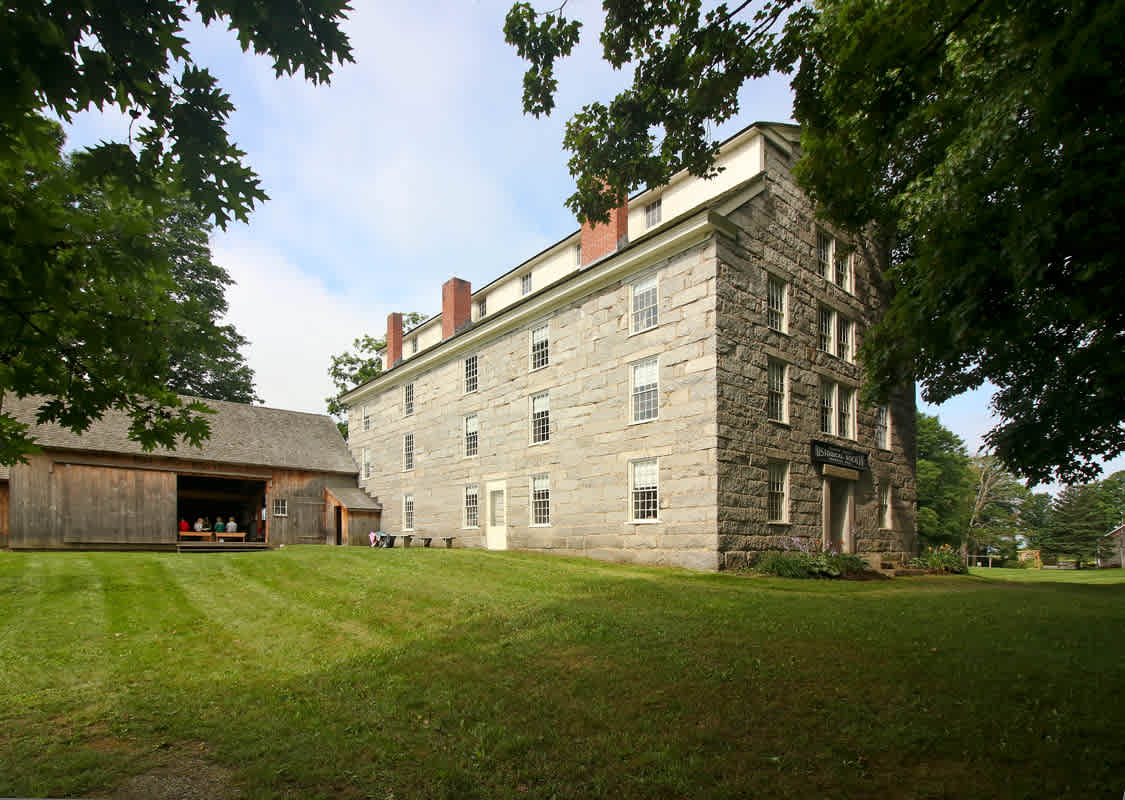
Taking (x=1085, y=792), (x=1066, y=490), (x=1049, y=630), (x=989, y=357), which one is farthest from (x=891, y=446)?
(x=1066, y=490)

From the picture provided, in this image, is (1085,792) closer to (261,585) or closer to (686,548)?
(686,548)

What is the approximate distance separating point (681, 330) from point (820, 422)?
5.82 meters

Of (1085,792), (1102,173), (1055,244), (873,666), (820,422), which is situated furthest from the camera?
(820,422)

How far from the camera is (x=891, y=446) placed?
22.2 metres

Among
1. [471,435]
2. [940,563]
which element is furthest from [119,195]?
[940,563]

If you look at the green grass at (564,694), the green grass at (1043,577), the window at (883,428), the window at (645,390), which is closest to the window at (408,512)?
the window at (645,390)

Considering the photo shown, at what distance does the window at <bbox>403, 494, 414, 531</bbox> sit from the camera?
2814 centimetres

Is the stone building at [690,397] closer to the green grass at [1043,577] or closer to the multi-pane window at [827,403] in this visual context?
the multi-pane window at [827,403]

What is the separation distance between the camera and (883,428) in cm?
2194

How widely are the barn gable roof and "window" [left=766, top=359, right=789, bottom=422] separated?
21.5 meters

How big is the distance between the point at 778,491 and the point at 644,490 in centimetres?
371

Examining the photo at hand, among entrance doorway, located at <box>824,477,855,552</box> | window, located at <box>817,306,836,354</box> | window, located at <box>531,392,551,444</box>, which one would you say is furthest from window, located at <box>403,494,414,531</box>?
window, located at <box>817,306,836,354</box>

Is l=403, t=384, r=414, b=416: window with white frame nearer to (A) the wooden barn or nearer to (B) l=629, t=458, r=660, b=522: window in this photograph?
(A) the wooden barn

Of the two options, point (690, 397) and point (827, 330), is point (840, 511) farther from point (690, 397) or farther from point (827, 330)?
point (690, 397)
